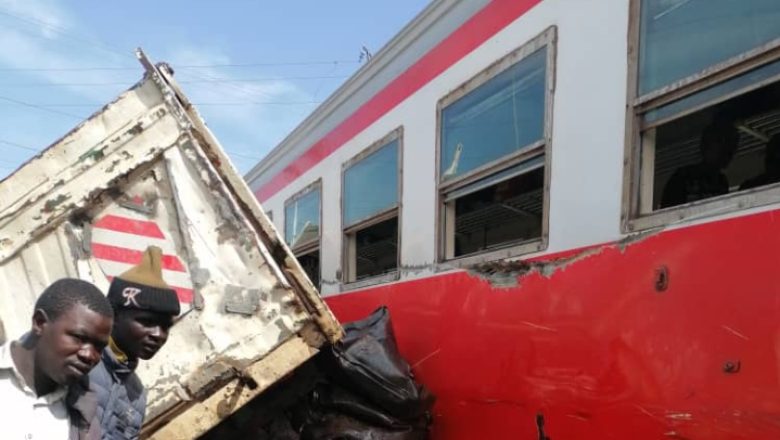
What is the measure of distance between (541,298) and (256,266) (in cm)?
119

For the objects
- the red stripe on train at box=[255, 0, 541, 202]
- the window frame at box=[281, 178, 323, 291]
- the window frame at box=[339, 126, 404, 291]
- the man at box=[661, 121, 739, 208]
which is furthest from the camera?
the window frame at box=[281, 178, 323, 291]

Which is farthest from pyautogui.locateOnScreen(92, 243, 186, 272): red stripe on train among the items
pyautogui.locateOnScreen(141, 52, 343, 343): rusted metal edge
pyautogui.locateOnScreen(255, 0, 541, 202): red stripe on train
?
pyautogui.locateOnScreen(255, 0, 541, 202): red stripe on train

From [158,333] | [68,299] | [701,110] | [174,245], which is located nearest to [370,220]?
[174,245]

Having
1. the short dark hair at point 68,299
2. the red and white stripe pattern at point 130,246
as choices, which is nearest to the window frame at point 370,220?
the red and white stripe pattern at point 130,246

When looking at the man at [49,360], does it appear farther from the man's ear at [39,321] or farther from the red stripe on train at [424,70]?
the red stripe on train at [424,70]

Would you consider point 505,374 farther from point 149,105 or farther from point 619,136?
point 149,105

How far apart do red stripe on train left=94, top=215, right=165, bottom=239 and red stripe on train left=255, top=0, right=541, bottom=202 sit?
1703 mm

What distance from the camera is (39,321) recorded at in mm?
1526

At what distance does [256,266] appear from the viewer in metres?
2.72

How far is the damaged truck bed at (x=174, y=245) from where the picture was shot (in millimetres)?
2484

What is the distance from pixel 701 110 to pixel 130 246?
2178 millimetres

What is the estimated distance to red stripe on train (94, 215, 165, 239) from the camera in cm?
260

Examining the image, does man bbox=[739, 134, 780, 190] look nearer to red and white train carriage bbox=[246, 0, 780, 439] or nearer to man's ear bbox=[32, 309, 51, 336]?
red and white train carriage bbox=[246, 0, 780, 439]

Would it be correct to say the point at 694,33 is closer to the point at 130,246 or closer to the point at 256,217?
the point at 256,217
